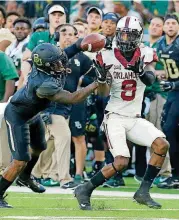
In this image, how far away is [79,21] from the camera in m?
12.1

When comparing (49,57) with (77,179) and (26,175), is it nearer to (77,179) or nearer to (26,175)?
(26,175)

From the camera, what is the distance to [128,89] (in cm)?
824

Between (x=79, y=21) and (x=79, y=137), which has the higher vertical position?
(x=79, y=21)

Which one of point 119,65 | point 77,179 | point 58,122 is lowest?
point 77,179

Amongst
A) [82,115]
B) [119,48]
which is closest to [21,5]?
[82,115]

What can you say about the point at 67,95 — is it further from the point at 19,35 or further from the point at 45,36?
the point at 19,35

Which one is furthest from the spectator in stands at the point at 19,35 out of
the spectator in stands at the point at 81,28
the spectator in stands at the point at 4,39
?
the spectator in stands at the point at 4,39

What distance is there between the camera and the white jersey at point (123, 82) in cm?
815

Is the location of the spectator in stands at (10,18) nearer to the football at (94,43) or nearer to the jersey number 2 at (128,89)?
the jersey number 2 at (128,89)

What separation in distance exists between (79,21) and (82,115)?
2.05m

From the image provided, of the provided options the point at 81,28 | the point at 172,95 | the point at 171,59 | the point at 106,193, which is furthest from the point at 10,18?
the point at 106,193

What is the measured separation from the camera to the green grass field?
7045 millimetres

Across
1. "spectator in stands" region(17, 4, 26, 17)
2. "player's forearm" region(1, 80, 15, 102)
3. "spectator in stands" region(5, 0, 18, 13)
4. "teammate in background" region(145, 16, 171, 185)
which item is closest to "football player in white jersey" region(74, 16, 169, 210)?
"player's forearm" region(1, 80, 15, 102)

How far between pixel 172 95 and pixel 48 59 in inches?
127
